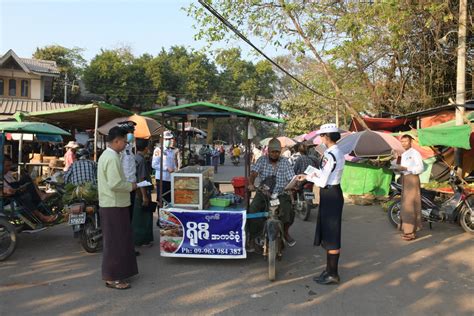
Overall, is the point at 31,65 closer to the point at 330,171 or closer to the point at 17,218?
the point at 17,218

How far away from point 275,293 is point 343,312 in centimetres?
82

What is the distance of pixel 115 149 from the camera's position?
15.2ft

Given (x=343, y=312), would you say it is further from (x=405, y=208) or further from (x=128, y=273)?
(x=405, y=208)

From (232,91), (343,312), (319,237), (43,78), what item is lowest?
(343,312)

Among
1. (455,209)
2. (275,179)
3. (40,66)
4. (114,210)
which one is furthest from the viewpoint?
(40,66)

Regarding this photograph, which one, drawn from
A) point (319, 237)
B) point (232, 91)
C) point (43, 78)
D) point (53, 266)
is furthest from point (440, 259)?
point (232, 91)

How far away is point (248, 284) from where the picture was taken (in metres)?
4.89

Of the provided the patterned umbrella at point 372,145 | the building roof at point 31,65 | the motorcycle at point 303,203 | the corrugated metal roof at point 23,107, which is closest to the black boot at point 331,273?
the motorcycle at point 303,203

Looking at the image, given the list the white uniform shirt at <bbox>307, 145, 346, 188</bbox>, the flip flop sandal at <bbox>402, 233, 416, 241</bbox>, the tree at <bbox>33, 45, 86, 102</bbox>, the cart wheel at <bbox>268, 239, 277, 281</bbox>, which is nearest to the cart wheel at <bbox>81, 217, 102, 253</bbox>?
the cart wheel at <bbox>268, 239, 277, 281</bbox>

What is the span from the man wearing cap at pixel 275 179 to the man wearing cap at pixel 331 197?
86 cm

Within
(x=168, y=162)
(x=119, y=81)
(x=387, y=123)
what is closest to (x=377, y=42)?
(x=387, y=123)

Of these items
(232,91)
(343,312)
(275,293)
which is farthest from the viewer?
(232,91)

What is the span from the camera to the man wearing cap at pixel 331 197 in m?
4.81

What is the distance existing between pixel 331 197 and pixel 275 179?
Answer: 1152mm
